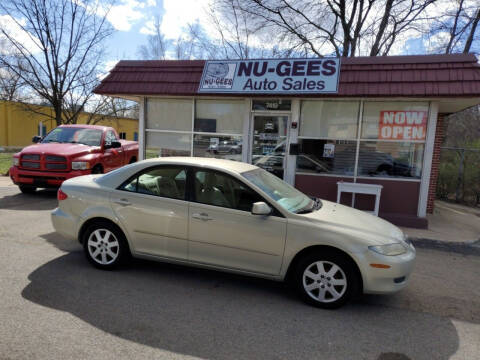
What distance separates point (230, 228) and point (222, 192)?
46 centimetres

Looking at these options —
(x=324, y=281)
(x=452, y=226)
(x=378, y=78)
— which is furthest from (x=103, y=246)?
(x=452, y=226)

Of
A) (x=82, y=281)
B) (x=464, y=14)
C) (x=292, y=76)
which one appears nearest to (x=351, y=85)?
(x=292, y=76)

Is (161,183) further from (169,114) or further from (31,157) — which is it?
(31,157)

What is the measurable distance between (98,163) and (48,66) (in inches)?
386

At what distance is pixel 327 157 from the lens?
8.36 metres

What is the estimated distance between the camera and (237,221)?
3789 mm

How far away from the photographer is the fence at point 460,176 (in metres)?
11.3

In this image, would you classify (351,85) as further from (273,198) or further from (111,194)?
(111,194)

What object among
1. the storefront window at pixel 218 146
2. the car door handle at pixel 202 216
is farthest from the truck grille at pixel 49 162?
the car door handle at pixel 202 216

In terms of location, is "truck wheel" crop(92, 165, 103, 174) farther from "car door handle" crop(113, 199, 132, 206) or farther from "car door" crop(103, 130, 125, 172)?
"car door handle" crop(113, 199, 132, 206)

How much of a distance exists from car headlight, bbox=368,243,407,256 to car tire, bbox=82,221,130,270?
9.76 feet

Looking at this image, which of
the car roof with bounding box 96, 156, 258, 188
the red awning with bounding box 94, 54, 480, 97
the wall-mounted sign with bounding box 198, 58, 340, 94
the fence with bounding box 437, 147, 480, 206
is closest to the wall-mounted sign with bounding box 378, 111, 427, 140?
the red awning with bounding box 94, 54, 480, 97

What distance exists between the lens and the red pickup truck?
8750 millimetres

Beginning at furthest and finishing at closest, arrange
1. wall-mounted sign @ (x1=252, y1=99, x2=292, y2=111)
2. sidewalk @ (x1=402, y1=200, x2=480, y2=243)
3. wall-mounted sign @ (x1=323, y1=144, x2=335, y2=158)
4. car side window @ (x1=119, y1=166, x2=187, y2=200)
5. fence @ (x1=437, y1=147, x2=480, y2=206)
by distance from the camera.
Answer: fence @ (x1=437, y1=147, x2=480, y2=206)
wall-mounted sign @ (x1=252, y1=99, x2=292, y2=111)
wall-mounted sign @ (x1=323, y1=144, x2=335, y2=158)
sidewalk @ (x1=402, y1=200, x2=480, y2=243)
car side window @ (x1=119, y1=166, x2=187, y2=200)
